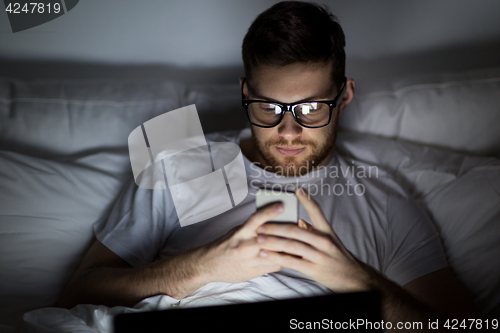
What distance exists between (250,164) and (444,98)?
762mm

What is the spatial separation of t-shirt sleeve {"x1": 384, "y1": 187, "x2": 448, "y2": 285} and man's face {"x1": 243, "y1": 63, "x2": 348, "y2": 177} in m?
0.29

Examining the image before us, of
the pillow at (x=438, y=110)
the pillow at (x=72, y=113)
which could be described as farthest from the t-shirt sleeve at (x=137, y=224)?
the pillow at (x=438, y=110)

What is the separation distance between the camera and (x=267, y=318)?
740mm

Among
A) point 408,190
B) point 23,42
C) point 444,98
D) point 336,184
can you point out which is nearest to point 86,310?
point 336,184

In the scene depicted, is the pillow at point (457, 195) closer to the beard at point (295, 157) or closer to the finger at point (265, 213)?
the beard at point (295, 157)

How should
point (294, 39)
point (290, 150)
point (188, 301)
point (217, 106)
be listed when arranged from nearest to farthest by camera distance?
point (188, 301), point (294, 39), point (290, 150), point (217, 106)

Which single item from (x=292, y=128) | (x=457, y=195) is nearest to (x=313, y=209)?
(x=292, y=128)

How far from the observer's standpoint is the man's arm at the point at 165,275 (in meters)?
0.84

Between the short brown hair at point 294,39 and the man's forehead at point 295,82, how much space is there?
0.06 feet

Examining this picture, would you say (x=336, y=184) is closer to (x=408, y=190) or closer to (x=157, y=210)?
(x=408, y=190)

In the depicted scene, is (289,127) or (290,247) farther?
(289,127)

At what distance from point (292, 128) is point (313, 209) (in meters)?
0.39

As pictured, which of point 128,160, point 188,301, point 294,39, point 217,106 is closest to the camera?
point 188,301

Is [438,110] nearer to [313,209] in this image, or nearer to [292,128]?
[292,128]
